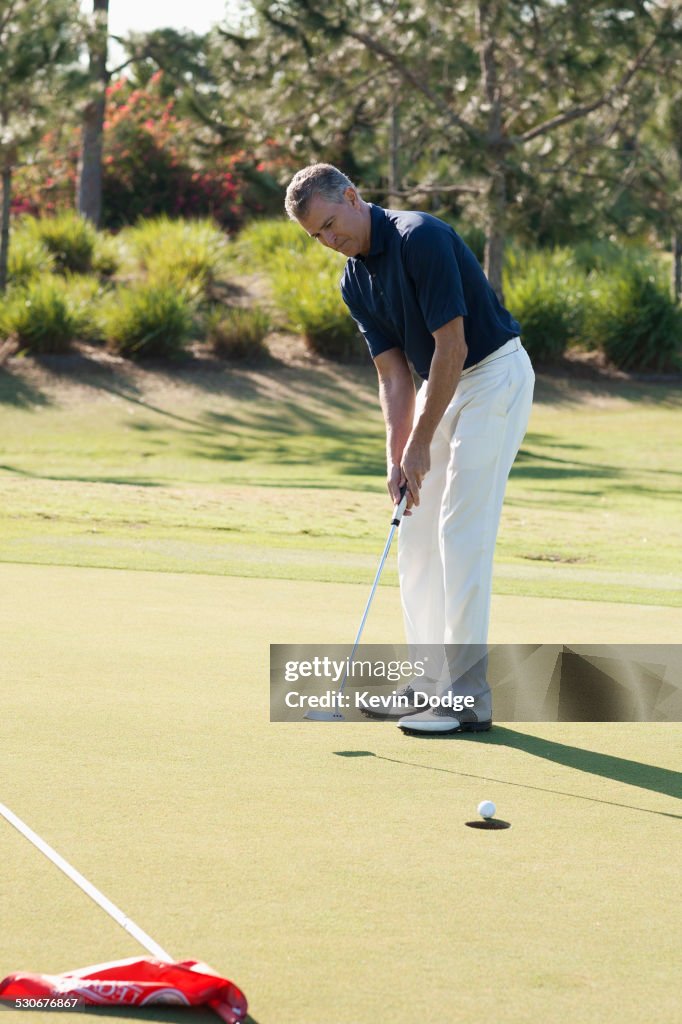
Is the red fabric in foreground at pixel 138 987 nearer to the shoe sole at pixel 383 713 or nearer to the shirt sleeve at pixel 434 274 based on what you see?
the shoe sole at pixel 383 713

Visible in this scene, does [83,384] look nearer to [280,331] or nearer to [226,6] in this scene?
[280,331]

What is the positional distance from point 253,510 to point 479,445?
26.9ft

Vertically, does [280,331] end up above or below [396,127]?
below

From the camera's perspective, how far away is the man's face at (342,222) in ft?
14.7

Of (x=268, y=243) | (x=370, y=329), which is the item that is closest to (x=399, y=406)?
(x=370, y=329)

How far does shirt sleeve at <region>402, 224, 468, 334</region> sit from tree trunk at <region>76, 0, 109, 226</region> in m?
16.7

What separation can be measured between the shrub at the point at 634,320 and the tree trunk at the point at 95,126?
8.04 meters

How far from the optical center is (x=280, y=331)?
22.8 metres

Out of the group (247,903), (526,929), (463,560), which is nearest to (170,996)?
(247,903)

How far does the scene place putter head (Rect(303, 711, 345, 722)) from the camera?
Result: 4.34 metres

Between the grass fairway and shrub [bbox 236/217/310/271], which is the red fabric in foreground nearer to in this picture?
the grass fairway

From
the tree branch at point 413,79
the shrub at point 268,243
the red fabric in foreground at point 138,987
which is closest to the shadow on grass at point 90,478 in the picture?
the tree branch at point 413,79

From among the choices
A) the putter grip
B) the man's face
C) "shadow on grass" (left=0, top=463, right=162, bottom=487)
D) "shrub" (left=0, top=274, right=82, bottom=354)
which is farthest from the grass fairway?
"shrub" (left=0, top=274, right=82, bottom=354)

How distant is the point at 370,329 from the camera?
500cm
